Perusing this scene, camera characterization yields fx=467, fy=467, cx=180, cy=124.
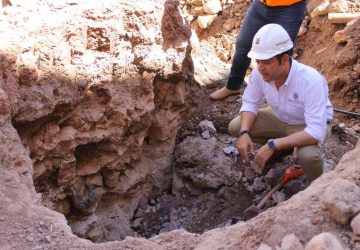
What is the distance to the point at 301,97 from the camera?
309 centimetres

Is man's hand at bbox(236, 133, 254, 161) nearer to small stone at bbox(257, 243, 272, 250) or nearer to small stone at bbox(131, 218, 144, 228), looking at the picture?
small stone at bbox(131, 218, 144, 228)

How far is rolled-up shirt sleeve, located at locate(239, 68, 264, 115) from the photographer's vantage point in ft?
11.0

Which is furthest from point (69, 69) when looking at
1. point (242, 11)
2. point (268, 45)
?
point (242, 11)

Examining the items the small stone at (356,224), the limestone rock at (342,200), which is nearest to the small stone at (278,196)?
the limestone rock at (342,200)

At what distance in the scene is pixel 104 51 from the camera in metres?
3.35

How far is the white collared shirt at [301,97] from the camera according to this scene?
3.01m

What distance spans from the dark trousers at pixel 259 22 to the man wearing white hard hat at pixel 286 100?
26.6 inches

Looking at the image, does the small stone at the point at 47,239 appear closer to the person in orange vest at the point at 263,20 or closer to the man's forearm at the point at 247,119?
the man's forearm at the point at 247,119

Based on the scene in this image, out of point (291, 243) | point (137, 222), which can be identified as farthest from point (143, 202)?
point (291, 243)

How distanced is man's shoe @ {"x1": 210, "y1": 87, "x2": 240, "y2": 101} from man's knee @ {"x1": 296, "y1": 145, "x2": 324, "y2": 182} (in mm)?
1295

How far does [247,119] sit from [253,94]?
19 cm

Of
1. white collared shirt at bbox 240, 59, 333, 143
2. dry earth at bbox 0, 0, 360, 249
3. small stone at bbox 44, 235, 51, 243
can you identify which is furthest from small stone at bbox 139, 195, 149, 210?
small stone at bbox 44, 235, 51, 243

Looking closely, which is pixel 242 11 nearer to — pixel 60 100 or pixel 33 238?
pixel 60 100

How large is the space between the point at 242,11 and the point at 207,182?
8.70 ft
